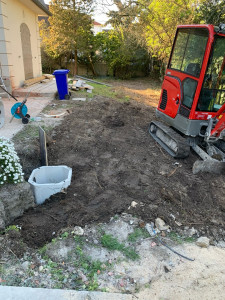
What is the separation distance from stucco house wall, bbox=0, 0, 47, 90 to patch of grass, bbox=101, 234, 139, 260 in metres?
8.46

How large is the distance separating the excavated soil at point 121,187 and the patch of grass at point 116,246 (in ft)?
1.31

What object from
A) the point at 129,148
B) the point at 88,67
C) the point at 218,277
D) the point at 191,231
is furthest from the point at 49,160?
the point at 88,67

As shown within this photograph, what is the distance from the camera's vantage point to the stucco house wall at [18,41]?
910cm

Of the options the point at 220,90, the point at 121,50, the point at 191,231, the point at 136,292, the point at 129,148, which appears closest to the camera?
the point at 136,292

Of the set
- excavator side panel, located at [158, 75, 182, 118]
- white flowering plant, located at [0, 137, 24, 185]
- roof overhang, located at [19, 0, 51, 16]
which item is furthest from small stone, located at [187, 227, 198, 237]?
roof overhang, located at [19, 0, 51, 16]

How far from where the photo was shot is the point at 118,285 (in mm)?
2436

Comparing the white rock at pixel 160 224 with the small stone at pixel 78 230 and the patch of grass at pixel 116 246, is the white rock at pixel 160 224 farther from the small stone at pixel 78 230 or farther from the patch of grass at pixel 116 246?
the small stone at pixel 78 230

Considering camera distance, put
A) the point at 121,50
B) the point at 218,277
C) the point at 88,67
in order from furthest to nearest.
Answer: the point at 88,67, the point at 121,50, the point at 218,277

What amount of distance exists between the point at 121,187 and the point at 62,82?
6649 millimetres

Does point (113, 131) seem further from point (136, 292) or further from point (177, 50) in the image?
point (136, 292)

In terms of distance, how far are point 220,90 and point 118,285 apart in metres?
4.25

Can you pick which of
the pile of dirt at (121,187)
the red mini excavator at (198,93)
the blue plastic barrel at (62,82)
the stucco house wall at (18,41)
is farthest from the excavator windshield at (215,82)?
the stucco house wall at (18,41)

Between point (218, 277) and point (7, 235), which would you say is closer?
point (218, 277)

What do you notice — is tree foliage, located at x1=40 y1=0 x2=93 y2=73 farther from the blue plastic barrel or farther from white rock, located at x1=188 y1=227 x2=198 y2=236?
white rock, located at x1=188 y1=227 x2=198 y2=236
